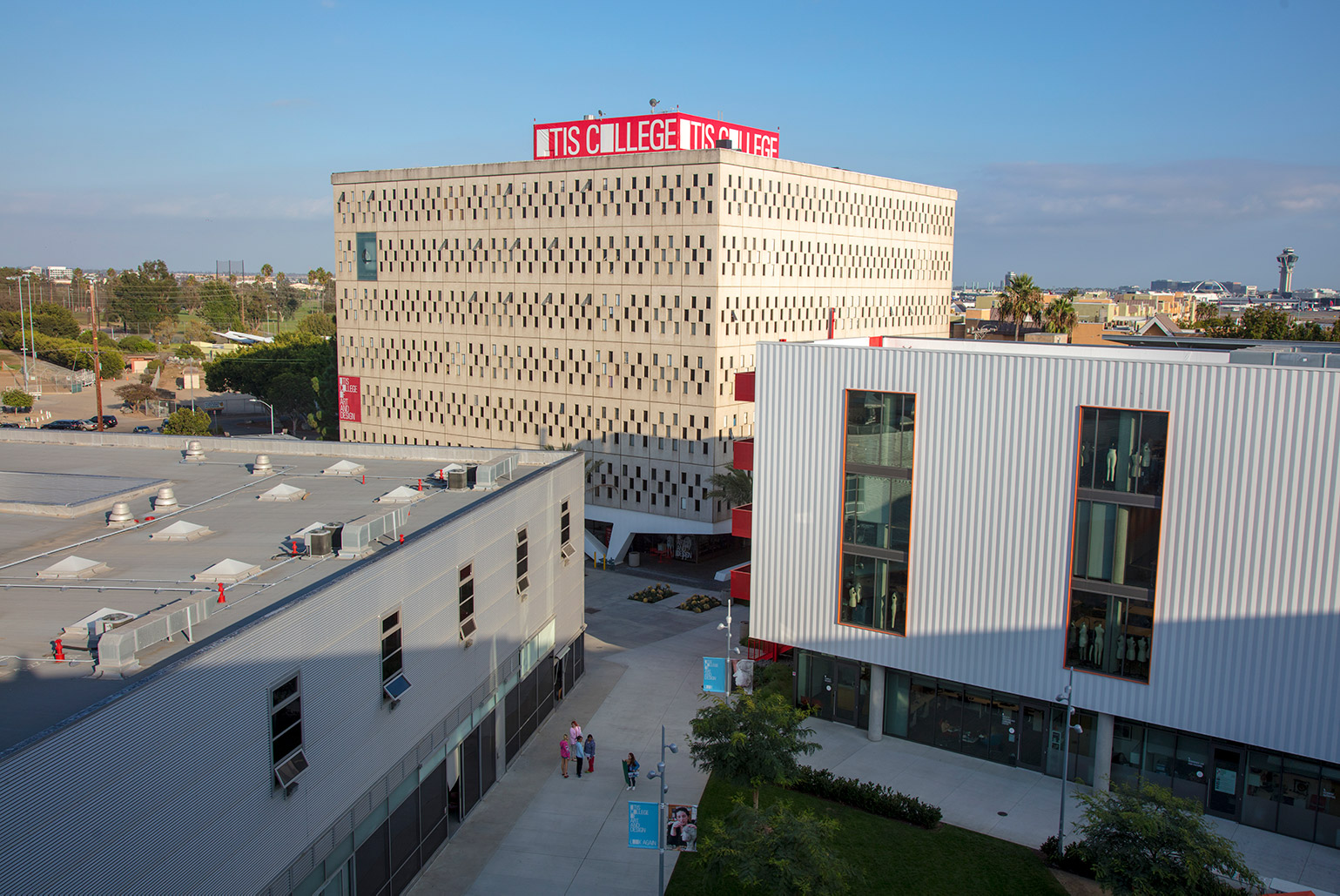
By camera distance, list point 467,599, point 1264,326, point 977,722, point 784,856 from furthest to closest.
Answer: point 1264,326 → point 977,722 → point 467,599 → point 784,856

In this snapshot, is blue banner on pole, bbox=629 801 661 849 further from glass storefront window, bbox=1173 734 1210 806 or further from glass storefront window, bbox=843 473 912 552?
glass storefront window, bbox=1173 734 1210 806

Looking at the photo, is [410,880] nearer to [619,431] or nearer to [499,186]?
[619,431]

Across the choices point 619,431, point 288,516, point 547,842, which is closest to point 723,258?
point 619,431

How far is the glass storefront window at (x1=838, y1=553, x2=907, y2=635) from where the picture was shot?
3156 centimetres

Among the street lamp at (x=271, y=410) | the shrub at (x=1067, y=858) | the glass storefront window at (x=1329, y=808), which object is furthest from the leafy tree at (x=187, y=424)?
the glass storefront window at (x=1329, y=808)

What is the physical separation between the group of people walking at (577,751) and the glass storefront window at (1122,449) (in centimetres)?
1698

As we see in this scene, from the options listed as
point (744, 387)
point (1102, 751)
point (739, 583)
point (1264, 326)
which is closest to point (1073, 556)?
point (1102, 751)

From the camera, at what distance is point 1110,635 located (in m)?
28.3

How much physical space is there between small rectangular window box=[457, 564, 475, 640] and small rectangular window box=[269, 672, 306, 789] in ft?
25.7

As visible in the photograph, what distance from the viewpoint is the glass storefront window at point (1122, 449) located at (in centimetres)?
2712

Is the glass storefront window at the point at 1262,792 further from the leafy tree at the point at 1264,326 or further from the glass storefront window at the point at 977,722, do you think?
the leafy tree at the point at 1264,326

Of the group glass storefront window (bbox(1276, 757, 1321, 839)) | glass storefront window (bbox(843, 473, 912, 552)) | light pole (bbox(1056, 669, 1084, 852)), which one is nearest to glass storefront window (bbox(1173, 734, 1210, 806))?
glass storefront window (bbox(1276, 757, 1321, 839))

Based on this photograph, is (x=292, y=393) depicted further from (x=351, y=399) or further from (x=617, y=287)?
(x=617, y=287)

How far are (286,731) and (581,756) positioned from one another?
13.4 m
